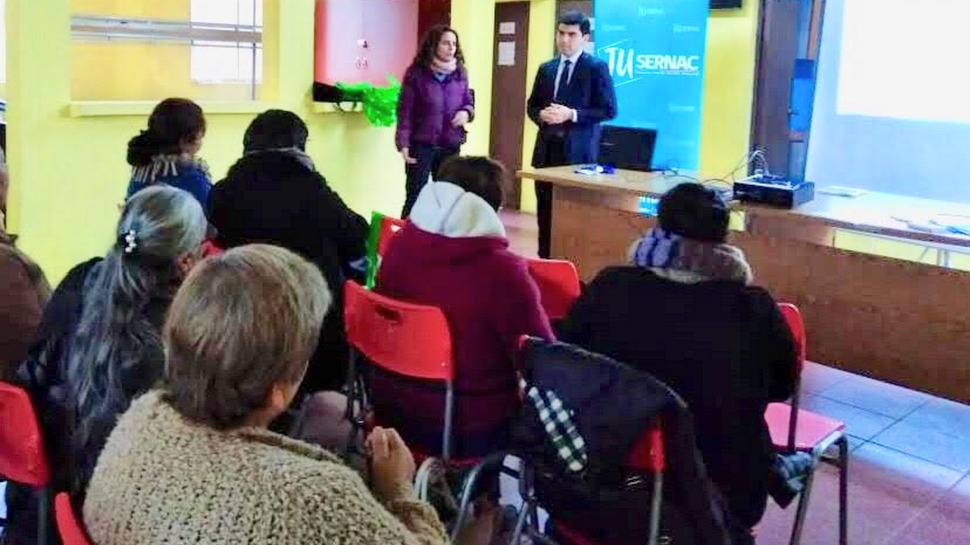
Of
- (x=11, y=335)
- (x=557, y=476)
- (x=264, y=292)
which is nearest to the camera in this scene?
(x=264, y=292)

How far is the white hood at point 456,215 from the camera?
8.02 feet

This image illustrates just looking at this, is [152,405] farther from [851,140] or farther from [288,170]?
[851,140]

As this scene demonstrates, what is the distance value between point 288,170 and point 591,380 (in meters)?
1.59

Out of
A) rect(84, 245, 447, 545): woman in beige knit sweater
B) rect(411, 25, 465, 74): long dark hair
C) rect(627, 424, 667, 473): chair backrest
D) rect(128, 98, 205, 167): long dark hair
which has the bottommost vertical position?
rect(627, 424, 667, 473): chair backrest

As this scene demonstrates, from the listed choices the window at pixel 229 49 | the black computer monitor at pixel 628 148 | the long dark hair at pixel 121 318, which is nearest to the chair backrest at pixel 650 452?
the long dark hair at pixel 121 318

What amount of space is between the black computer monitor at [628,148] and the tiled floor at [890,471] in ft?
4.23

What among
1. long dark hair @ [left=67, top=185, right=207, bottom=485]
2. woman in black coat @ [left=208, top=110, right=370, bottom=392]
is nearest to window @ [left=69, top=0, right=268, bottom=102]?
woman in black coat @ [left=208, top=110, right=370, bottom=392]

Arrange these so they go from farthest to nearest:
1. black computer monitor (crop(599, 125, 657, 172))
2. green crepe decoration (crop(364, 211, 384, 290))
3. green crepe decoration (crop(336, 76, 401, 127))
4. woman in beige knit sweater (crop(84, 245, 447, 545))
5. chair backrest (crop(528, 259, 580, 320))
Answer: green crepe decoration (crop(336, 76, 401, 127)) < black computer monitor (crop(599, 125, 657, 172)) < green crepe decoration (crop(364, 211, 384, 290)) < chair backrest (crop(528, 259, 580, 320)) < woman in beige knit sweater (crop(84, 245, 447, 545))

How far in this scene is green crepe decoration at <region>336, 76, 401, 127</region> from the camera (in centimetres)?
622

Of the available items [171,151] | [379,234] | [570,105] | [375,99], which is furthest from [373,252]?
[375,99]

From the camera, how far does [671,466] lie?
1.87 m

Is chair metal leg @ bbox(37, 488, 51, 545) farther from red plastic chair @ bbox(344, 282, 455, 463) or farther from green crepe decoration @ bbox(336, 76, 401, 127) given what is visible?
green crepe decoration @ bbox(336, 76, 401, 127)

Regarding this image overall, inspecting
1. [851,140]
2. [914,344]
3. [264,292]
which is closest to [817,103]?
[851,140]

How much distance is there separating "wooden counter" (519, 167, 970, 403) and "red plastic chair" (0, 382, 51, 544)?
2.81 metres
